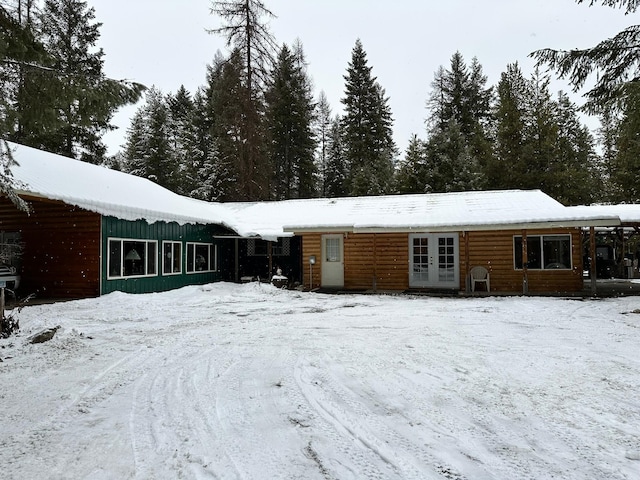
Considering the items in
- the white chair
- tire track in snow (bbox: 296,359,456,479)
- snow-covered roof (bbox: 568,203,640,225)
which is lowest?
tire track in snow (bbox: 296,359,456,479)

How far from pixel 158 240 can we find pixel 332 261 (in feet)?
19.1

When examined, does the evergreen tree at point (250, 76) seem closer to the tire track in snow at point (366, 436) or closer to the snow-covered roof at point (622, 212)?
the snow-covered roof at point (622, 212)

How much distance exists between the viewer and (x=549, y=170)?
78.3 ft

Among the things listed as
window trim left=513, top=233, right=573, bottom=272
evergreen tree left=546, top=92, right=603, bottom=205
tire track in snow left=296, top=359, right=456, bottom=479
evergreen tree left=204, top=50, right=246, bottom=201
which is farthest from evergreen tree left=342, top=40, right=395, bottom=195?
tire track in snow left=296, top=359, right=456, bottom=479

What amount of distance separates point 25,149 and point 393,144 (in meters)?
24.5

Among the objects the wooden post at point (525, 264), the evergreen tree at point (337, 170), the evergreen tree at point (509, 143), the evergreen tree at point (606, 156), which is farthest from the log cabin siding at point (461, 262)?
the evergreen tree at point (337, 170)

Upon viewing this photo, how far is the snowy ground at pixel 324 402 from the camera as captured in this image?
273 centimetres

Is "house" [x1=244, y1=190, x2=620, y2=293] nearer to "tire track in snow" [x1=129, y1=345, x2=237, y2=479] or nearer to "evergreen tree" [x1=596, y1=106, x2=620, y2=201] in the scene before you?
"tire track in snow" [x1=129, y1=345, x2=237, y2=479]

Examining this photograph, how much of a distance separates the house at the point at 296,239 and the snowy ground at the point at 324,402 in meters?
4.58

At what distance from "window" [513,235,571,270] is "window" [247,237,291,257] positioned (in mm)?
8383

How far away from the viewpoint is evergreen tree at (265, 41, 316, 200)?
29.7 meters

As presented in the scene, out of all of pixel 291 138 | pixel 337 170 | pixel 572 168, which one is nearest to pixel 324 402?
pixel 572 168

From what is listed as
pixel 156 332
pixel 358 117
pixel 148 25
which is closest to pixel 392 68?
pixel 358 117

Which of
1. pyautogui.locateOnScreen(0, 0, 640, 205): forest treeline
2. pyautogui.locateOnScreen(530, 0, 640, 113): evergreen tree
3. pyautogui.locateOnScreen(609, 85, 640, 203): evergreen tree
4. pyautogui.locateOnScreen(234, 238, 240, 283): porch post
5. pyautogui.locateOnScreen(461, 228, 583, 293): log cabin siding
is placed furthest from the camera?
pyautogui.locateOnScreen(0, 0, 640, 205): forest treeline
